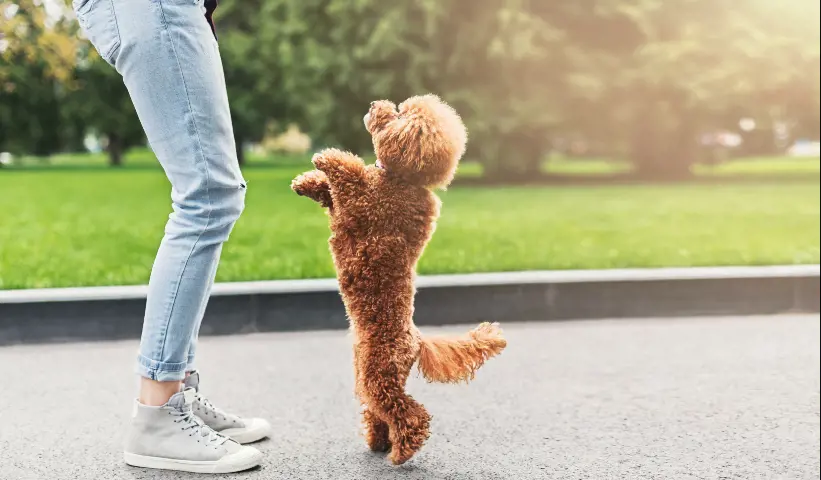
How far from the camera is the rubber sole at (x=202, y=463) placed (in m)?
2.79

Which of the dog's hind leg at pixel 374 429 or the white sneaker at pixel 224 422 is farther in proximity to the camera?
the white sneaker at pixel 224 422

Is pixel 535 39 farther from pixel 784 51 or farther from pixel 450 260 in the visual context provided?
pixel 450 260

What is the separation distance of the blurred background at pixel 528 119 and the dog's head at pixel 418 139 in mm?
3301

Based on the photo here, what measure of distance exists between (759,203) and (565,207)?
2566 mm

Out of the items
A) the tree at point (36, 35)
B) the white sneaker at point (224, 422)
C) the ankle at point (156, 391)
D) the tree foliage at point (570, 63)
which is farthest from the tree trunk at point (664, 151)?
the ankle at point (156, 391)

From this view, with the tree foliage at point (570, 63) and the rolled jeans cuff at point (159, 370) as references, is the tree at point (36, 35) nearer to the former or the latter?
the tree foliage at point (570, 63)

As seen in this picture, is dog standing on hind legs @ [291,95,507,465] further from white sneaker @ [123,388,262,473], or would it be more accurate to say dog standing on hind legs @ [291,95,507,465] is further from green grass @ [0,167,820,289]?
green grass @ [0,167,820,289]

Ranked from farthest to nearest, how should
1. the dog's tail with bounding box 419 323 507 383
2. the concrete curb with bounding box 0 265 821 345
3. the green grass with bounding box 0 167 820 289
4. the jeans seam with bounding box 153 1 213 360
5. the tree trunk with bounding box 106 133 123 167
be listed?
1. the tree trunk with bounding box 106 133 123 167
2. the green grass with bounding box 0 167 820 289
3. the concrete curb with bounding box 0 265 821 345
4. the dog's tail with bounding box 419 323 507 383
5. the jeans seam with bounding box 153 1 213 360

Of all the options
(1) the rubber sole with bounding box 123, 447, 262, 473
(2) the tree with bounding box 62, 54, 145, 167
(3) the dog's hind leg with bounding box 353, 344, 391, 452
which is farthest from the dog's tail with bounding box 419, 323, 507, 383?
(2) the tree with bounding box 62, 54, 145, 167

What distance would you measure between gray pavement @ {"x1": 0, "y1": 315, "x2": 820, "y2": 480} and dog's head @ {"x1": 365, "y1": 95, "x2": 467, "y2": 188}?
3.12ft

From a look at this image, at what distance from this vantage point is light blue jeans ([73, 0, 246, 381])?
2.63 m

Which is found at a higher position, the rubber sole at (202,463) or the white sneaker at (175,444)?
the white sneaker at (175,444)

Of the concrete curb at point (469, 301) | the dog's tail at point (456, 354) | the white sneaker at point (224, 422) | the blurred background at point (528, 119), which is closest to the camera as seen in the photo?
the dog's tail at point (456, 354)

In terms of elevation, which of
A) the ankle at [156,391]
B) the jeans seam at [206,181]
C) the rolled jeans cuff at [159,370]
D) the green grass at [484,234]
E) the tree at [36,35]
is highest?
the tree at [36,35]
